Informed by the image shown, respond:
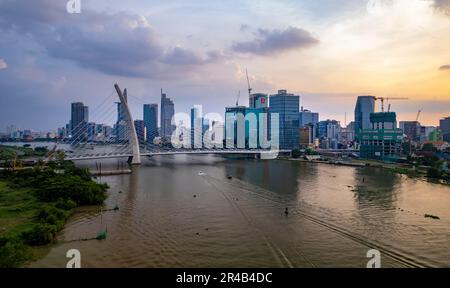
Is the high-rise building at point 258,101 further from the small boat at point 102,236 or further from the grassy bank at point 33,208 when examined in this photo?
the small boat at point 102,236

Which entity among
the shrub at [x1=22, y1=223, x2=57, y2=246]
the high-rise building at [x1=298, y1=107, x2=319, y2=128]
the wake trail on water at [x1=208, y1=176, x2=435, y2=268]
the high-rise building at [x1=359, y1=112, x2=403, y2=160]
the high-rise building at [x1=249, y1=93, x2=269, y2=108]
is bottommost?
the wake trail on water at [x1=208, y1=176, x2=435, y2=268]

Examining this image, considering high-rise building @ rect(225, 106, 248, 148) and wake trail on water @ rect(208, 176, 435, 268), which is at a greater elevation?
high-rise building @ rect(225, 106, 248, 148)

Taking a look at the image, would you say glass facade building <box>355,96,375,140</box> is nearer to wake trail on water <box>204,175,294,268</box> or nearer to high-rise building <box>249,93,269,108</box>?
high-rise building <box>249,93,269,108</box>

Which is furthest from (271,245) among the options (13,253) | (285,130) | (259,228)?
(285,130)

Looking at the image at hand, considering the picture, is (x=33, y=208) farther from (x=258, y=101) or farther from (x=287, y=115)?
(x=258, y=101)

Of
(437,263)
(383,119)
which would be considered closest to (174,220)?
(437,263)

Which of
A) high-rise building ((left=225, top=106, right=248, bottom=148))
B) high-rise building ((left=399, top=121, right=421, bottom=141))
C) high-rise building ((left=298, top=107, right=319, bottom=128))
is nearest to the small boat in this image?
high-rise building ((left=225, top=106, right=248, bottom=148))
